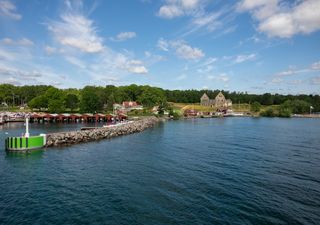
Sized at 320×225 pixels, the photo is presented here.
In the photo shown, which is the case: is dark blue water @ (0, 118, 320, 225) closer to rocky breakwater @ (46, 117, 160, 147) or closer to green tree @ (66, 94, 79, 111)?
rocky breakwater @ (46, 117, 160, 147)

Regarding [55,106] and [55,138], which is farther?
[55,106]

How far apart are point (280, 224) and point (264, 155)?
25.5 m

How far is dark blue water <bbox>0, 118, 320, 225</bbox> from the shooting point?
20641mm

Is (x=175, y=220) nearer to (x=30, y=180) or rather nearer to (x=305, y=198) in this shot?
(x=305, y=198)

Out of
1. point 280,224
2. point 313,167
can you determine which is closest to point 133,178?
point 280,224

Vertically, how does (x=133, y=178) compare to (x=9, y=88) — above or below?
below

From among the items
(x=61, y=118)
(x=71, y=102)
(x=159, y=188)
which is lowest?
(x=159, y=188)

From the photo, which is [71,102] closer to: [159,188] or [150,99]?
[150,99]

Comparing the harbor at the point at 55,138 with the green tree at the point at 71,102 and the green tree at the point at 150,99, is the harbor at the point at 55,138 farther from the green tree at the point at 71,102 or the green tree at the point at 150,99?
the green tree at the point at 150,99

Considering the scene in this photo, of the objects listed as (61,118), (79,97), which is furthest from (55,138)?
(79,97)

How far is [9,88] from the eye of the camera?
193 m

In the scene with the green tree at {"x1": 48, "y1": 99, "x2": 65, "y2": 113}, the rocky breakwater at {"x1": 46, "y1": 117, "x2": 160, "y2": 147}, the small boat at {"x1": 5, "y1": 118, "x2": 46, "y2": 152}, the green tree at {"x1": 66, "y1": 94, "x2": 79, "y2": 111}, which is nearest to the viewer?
the small boat at {"x1": 5, "y1": 118, "x2": 46, "y2": 152}

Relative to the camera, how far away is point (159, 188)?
26688mm

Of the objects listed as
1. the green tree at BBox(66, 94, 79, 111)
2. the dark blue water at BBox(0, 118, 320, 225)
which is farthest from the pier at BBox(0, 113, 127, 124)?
the dark blue water at BBox(0, 118, 320, 225)
